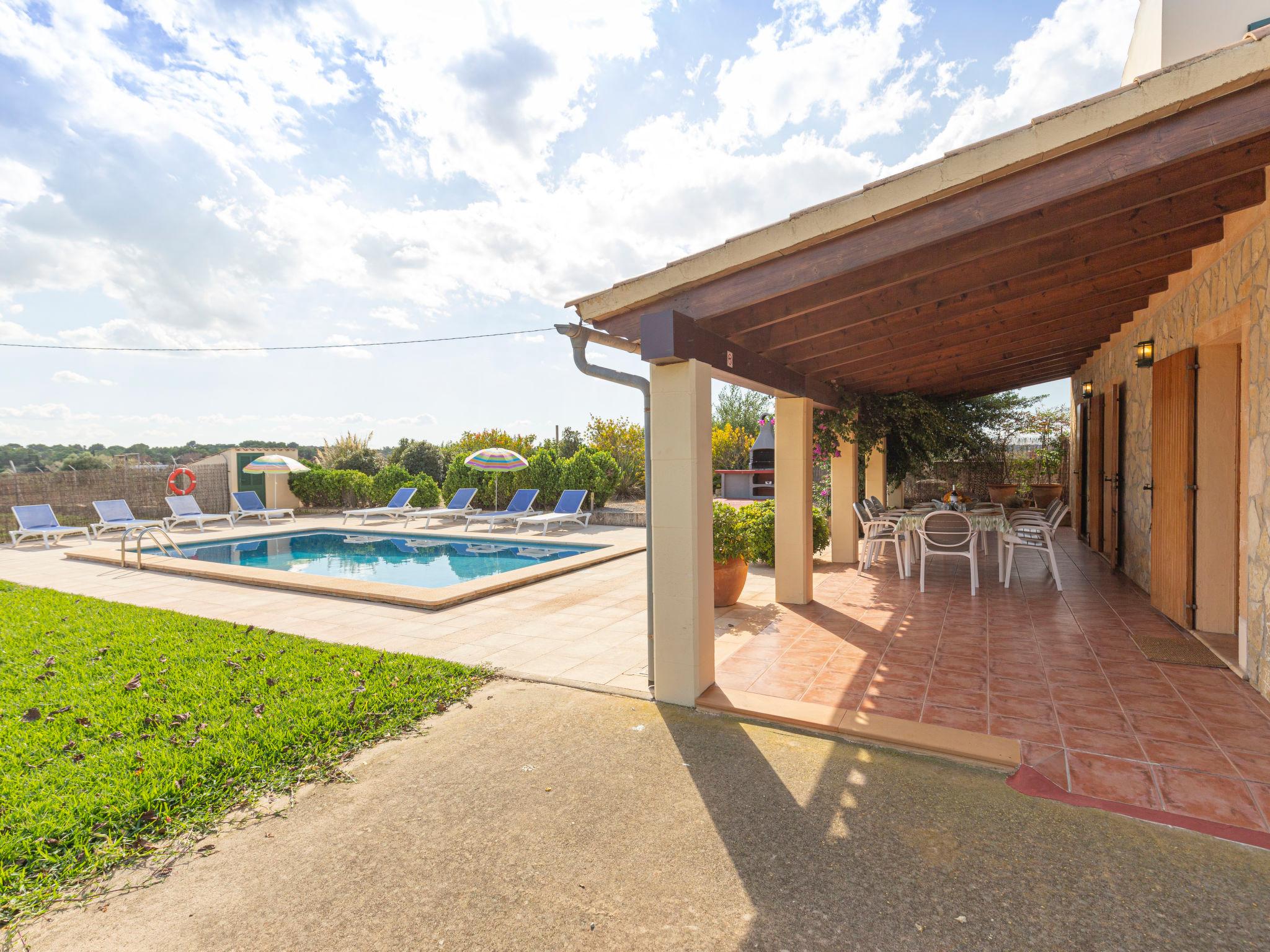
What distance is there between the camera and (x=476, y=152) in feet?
34.9

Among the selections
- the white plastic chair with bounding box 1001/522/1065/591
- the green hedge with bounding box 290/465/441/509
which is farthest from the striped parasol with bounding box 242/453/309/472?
the white plastic chair with bounding box 1001/522/1065/591

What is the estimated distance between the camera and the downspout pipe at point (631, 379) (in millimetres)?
3939

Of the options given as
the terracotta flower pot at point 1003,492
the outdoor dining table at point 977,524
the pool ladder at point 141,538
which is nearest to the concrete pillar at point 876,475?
the outdoor dining table at point 977,524

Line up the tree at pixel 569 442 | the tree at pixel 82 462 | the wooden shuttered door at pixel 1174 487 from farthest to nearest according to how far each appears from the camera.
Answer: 1. the tree at pixel 82 462
2. the tree at pixel 569 442
3. the wooden shuttered door at pixel 1174 487

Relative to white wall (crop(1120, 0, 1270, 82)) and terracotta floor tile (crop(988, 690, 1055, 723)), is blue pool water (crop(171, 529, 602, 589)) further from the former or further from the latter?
white wall (crop(1120, 0, 1270, 82))

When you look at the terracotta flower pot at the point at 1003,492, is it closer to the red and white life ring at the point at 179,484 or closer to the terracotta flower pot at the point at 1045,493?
the terracotta flower pot at the point at 1045,493

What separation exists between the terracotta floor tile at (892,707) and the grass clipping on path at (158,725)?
257cm

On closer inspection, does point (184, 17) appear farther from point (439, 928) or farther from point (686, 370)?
point (439, 928)

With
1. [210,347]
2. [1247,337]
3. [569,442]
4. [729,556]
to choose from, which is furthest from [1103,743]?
[210,347]

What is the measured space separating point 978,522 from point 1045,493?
9.21 m

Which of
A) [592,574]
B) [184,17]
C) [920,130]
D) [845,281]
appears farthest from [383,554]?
[920,130]

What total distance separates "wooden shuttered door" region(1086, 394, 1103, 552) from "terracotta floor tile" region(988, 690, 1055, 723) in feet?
22.0

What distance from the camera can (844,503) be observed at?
8.84 m

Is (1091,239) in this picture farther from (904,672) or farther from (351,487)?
(351,487)
